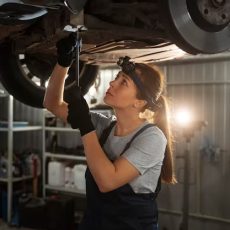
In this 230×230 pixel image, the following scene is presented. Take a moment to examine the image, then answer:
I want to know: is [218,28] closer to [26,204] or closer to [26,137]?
[26,204]

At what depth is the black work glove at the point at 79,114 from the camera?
1.19 meters

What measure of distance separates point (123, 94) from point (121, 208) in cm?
40

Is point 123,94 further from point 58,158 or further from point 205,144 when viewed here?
point 58,158

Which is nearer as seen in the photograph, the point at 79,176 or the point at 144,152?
the point at 144,152

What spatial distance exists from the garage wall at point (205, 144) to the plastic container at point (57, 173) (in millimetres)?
1167

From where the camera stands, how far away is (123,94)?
1357mm

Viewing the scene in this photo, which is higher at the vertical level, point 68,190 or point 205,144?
point 205,144

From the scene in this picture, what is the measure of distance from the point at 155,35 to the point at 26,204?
307 cm

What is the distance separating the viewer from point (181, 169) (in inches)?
145

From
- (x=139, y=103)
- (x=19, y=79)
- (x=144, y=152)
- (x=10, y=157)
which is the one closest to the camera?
(x=144, y=152)

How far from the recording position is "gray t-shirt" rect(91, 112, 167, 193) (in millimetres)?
1252

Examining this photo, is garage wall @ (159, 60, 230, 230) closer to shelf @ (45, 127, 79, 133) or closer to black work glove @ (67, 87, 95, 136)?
shelf @ (45, 127, 79, 133)

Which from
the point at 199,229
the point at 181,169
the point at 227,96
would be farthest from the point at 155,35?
the point at 199,229

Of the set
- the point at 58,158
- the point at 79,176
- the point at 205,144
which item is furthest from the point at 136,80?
the point at 58,158
